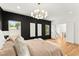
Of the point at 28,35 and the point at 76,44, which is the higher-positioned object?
the point at 28,35

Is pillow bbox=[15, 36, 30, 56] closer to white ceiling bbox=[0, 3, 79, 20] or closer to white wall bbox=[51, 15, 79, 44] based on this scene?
white ceiling bbox=[0, 3, 79, 20]

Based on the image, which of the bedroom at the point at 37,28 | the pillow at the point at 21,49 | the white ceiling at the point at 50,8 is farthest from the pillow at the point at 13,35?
the white ceiling at the point at 50,8

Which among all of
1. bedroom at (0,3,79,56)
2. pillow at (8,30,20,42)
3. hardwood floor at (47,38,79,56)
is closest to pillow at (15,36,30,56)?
bedroom at (0,3,79,56)

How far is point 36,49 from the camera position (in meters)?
1.34

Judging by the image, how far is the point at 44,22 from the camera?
1.41m

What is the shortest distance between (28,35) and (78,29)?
0.75 meters

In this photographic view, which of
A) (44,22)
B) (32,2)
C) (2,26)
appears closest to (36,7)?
(32,2)

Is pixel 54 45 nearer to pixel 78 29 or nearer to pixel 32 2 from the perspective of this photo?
pixel 78 29

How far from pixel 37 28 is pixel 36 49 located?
0.33 metres

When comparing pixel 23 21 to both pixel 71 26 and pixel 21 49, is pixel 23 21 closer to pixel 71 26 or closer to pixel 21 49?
pixel 21 49

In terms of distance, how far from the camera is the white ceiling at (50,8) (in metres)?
1.29

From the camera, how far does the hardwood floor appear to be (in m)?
1.31

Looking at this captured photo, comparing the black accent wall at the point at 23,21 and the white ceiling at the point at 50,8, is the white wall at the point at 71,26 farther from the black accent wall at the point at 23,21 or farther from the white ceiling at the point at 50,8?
the black accent wall at the point at 23,21

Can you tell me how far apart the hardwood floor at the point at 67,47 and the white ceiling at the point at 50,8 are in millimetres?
408
